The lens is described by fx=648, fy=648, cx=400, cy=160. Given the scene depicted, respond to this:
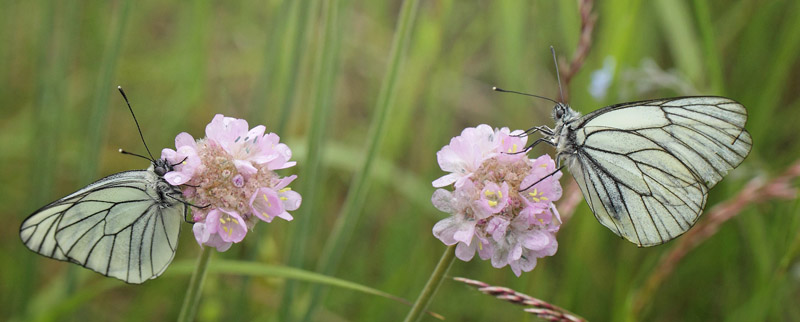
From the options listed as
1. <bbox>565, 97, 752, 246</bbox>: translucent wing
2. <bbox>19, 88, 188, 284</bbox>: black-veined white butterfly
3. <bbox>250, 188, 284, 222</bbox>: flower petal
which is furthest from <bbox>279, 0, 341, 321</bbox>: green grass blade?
<bbox>565, 97, 752, 246</bbox>: translucent wing

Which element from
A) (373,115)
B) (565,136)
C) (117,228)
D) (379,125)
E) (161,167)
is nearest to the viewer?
(161,167)

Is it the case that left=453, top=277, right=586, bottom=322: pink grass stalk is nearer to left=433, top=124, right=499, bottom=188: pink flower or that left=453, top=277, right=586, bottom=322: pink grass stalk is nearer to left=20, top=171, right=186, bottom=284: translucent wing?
left=433, top=124, right=499, bottom=188: pink flower

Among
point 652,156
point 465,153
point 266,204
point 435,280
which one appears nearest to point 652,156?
point 652,156

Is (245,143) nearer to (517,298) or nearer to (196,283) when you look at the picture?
(196,283)

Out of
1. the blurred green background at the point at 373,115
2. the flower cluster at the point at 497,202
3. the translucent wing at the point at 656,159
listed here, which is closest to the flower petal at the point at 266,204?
the flower cluster at the point at 497,202

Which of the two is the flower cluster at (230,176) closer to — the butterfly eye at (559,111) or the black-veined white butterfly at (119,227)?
the black-veined white butterfly at (119,227)

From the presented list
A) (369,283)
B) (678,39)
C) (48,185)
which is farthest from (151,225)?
(678,39)
